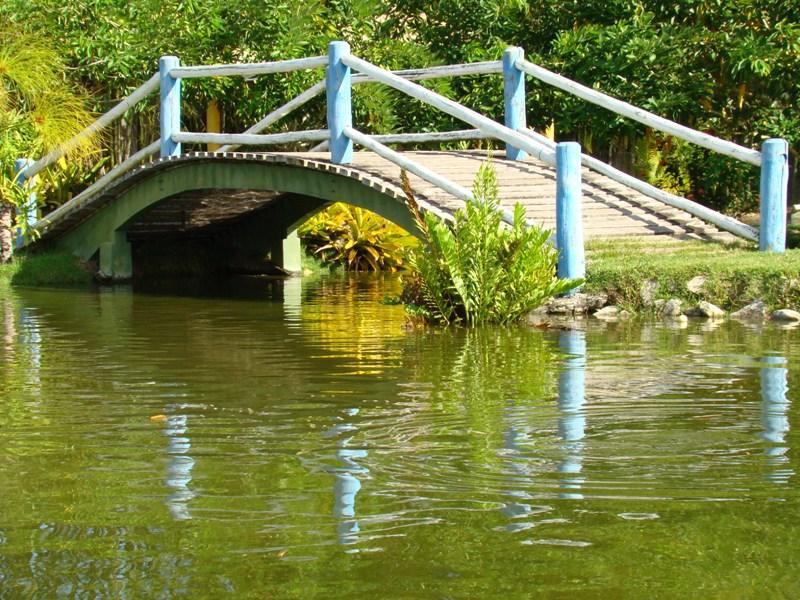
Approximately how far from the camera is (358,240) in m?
22.1

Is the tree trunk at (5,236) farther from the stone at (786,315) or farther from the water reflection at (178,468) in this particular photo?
the water reflection at (178,468)

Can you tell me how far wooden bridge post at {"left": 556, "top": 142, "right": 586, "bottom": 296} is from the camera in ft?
43.6

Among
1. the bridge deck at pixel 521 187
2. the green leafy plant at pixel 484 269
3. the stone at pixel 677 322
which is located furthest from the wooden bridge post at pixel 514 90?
the stone at pixel 677 322

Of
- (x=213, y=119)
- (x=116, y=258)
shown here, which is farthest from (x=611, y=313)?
(x=213, y=119)

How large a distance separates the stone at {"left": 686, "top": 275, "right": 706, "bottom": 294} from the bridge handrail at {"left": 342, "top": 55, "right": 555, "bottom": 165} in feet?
5.95

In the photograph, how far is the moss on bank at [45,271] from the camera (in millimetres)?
→ 19328

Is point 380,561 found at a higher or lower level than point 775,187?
lower

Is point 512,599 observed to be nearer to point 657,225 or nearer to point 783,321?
point 783,321

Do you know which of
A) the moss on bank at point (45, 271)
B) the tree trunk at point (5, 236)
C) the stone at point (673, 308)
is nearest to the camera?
the stone at point (673, 308)

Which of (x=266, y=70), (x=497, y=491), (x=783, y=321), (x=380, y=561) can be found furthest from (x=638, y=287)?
(x=380, y=561)

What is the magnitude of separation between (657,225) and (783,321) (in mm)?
2929

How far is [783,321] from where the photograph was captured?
40.9 feet

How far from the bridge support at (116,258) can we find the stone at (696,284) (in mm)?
9372

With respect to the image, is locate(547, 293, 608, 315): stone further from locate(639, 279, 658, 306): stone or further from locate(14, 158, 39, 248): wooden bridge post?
locate(14, 158, 39, 248): wooden bridge post
